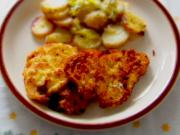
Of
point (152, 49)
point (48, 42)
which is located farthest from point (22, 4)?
point (152, 49)

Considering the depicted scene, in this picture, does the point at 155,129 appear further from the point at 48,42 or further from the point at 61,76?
the point at 48,42

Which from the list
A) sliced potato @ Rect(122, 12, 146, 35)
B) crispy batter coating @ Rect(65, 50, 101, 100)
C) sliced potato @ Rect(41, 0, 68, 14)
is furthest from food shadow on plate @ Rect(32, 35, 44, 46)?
sliced potato @ Rect(122, 12, 146, 35)

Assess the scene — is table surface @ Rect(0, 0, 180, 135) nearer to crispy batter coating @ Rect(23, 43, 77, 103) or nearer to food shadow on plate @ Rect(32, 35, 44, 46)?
crispy batter coating @ Rect(23, 43, 77, 103)

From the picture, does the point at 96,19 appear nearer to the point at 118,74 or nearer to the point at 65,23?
the point at 65,23

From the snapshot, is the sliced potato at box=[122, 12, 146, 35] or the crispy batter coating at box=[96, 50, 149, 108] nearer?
the crispy batter coating at box=[96, 50, 149, 108]

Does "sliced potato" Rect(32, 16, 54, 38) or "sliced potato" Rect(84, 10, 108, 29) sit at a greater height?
"sliced potato" Rect(84, 10, 108, 29)

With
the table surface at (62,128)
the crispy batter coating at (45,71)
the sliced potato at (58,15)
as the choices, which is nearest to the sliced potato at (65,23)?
the sliced potato at (58,15)
